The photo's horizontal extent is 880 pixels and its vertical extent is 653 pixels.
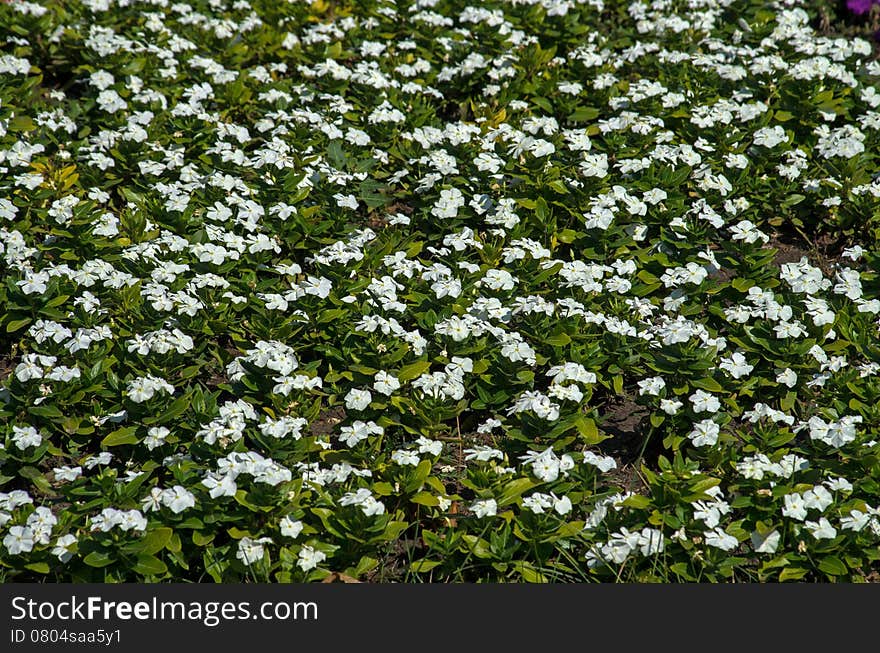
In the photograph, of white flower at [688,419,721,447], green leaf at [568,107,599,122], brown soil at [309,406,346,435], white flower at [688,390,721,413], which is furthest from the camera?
green leaf at [568,107,599,122]

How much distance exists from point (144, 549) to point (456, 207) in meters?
2.64

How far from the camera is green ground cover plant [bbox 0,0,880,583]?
152 inches

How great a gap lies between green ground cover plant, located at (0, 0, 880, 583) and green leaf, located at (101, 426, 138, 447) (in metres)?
0.01

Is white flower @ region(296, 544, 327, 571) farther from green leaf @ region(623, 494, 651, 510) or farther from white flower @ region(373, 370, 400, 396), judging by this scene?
green leaf @ region(623, 494, 651, 510)

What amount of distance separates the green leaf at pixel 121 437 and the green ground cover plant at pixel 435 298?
0.5 inches

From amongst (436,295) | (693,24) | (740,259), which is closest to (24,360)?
(436,295)

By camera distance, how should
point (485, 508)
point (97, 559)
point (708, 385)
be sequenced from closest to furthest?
1. point (97, 559)
2. point (485, 508)
3. point (708, 385)

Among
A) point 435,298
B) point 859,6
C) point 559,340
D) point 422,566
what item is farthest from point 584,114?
point 422,566

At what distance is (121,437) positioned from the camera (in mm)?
4176

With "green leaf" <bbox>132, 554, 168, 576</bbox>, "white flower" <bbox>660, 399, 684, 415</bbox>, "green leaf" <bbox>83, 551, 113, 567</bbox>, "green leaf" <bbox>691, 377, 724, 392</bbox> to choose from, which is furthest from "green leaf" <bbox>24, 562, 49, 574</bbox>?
"green leaf" <bbox>691, 377, 724, 392</bbox>

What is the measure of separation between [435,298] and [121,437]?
164cm

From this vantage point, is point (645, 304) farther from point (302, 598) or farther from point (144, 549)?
point (144, 549)

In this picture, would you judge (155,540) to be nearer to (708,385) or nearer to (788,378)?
(708,385)

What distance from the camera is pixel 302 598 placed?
141 inches
